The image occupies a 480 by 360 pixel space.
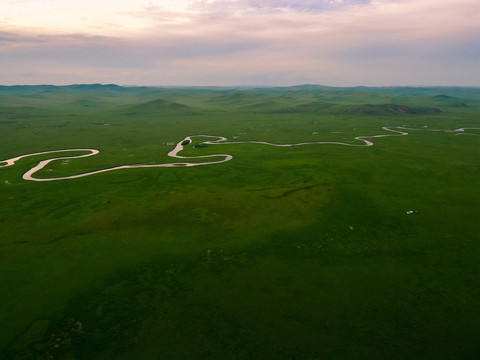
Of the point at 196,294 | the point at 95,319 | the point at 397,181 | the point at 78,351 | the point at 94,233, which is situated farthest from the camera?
the point at 397,181

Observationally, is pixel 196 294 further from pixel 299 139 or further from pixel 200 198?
pixel 299 139

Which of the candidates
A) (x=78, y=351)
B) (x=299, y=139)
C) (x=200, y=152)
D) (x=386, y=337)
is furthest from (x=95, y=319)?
(x=299, y=139)

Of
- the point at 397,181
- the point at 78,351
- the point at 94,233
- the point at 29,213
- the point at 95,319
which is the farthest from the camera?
the point at 397,181

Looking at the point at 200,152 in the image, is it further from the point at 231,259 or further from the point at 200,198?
A: the point at 231,259

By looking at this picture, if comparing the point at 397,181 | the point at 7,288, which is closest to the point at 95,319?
the point at 7,288

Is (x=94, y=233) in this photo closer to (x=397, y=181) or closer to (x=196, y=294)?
(x=196, y=294)

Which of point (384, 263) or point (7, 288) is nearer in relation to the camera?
point (7, 288)

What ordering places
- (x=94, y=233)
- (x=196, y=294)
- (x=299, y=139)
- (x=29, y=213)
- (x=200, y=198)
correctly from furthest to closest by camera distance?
1. (x=299, y=139)
2. (x=200, y=198)
3. (x=29, y=213)
4. (x=94, y=233)
5. (x=196, y=294)

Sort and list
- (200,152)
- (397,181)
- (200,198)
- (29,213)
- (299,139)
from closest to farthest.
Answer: (29,213) < (200,198) < (397,181) < (200,152) < (299,139)

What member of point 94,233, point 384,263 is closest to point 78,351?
point 94,233
